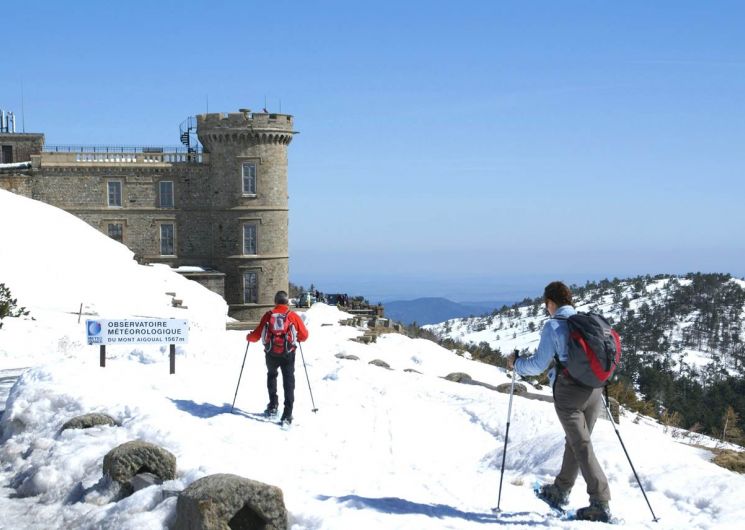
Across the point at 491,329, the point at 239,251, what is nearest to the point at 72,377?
the point at 239,251

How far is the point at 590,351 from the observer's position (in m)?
7.01

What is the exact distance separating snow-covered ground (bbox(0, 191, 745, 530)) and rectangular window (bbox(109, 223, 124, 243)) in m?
24.0

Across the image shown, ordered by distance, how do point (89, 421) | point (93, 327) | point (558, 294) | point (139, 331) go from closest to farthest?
point (558, 294), point (89, 421), point (93, 327), point (139, 331)

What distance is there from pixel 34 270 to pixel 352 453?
20.2m

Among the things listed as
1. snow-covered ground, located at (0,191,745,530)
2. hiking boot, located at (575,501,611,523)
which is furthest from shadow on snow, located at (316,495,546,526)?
hiking boot, located at (575,501,611,523)

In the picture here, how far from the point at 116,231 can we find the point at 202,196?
4578mm

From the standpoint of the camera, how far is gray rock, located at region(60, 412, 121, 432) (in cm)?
972

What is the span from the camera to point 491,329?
299 feet

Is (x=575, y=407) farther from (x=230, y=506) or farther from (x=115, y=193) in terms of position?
(x=115, y=193)

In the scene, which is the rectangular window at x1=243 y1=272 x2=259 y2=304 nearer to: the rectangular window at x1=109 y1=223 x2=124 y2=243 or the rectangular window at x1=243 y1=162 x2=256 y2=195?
the rectangular window at x1=243 y1=162 x2=256 y2=195

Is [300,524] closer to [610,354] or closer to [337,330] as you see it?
[610,354]

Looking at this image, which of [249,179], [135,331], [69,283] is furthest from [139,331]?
[249,179]

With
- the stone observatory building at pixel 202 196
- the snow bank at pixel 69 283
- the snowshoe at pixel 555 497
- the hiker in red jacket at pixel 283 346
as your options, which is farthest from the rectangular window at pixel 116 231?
the snowshoe at pixel 555 497

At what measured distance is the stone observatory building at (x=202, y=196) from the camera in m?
39.7
